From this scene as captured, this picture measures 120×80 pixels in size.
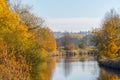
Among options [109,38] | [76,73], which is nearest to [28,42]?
[76,73]

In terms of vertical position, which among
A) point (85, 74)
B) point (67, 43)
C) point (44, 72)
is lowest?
point (85, 74)

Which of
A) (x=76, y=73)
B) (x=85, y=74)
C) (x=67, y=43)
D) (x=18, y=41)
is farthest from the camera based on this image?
(x=67, y=43)

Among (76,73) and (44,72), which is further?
(76,73)

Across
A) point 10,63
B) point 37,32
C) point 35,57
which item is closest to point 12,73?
point 10,63

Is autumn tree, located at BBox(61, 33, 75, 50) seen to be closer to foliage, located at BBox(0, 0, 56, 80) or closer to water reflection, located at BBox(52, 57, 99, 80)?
foliage, located at BBox(0, 0, 56, 80)

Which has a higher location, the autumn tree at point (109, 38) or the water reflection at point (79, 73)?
the autumn tree at point (109, 38)

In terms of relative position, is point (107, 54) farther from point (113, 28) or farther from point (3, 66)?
point (3, 66)

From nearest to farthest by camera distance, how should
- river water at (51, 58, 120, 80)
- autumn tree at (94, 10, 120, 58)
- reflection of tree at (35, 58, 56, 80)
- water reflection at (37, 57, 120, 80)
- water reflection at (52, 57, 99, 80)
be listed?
reflection of tree at (35, 58, 56, 80)
water reflection at (37, 57, 120, 80)
river water at (51, 58, 120, 80)
water reflection at (52, 57, 99, 80)
autumn tree at (94, 10, 120, 58)

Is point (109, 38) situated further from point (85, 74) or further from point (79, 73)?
point (85, 74)

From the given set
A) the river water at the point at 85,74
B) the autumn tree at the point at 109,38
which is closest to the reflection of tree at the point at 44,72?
the river water at the point at 85,74

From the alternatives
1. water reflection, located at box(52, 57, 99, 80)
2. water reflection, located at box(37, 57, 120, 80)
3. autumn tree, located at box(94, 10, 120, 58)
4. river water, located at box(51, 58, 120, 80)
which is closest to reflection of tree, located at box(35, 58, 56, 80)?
water reflection, located at box(37, 57, 120, 80)

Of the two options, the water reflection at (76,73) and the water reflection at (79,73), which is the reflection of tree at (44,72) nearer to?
the water reflection at (79,73)

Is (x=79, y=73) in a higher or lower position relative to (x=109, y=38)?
lower

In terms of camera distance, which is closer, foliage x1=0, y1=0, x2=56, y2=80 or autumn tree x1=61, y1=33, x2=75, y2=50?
foliage x1=0, y1=0, x2=56, y2=80
